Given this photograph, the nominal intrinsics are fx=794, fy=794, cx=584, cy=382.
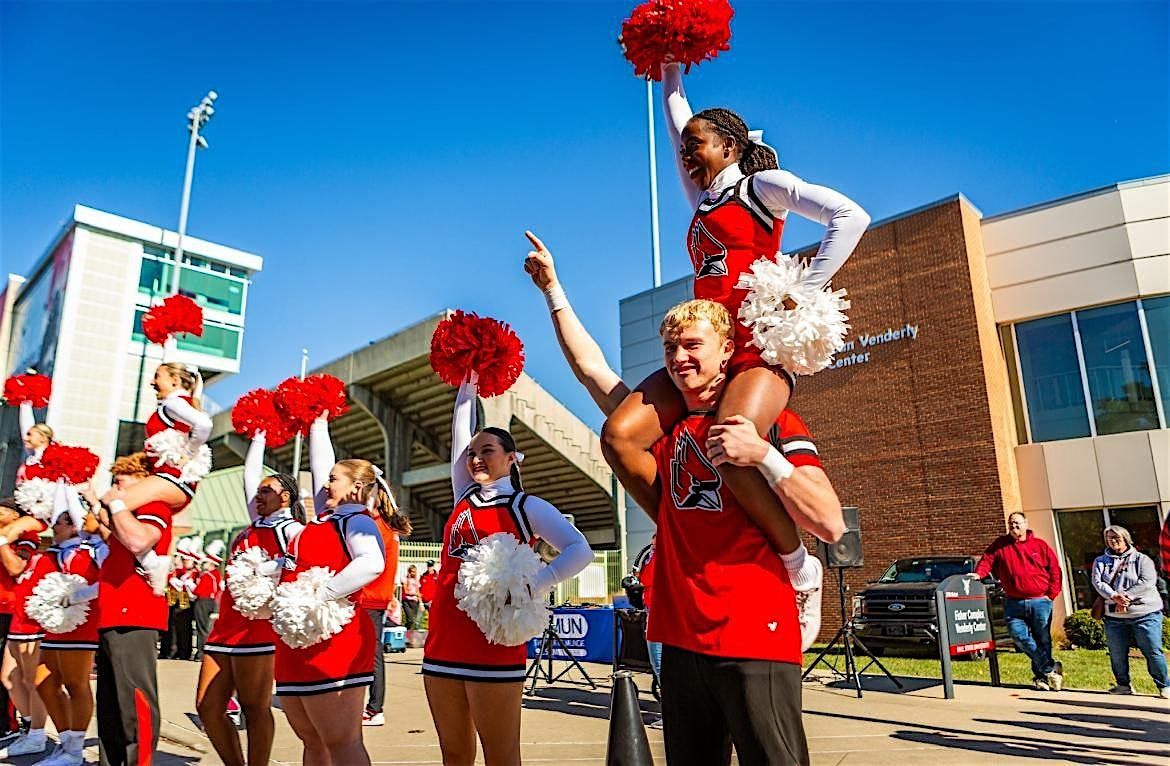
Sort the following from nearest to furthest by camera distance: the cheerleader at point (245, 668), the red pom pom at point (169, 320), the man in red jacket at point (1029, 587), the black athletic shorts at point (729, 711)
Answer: the black athletic shorts at point (729, 711) → the cheerleader at point (245, 668) → the red pom pom at point (169, 320) → the man in red jacket at point (1029, 587)

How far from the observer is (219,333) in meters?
38.0

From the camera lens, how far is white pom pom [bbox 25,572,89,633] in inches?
207

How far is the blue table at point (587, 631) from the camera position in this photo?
1028 centimetres

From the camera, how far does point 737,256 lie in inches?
103

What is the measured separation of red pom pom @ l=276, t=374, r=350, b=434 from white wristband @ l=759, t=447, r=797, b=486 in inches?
124

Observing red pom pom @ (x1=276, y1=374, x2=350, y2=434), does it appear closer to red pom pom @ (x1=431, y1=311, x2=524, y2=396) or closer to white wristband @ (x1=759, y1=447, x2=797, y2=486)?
red pom pom @ (x1=431, y1=311, x2=524, y2=396)

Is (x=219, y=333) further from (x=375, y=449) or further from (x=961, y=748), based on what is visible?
(x=961, y=748)

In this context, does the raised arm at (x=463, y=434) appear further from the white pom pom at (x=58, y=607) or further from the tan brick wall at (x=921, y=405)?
the tan brick wall at (x=921, y=405)

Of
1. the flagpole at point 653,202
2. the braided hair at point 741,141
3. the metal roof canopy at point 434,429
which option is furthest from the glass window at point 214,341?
the braided hair at point 741,141

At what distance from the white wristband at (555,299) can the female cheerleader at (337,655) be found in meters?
1.55

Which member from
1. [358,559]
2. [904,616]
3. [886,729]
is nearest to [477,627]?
[358,559]

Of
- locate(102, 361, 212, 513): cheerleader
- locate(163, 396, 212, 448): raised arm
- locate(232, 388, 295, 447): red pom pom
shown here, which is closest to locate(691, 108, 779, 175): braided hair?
locate(232, 388, 295, 447): red pom pom

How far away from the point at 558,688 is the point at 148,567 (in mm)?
6365

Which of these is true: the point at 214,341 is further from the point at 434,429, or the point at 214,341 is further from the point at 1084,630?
the point at 1084,630
